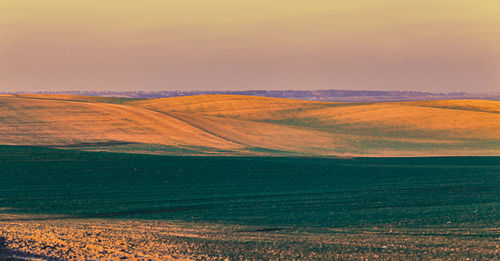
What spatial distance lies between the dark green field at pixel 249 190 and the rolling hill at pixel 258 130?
11.7 meters

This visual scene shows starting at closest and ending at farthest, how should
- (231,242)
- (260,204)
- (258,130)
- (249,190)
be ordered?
(231,242) < (260,204) < (249,190) < (258,130)

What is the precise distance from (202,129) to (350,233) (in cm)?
4509

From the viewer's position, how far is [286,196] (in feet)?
89.0

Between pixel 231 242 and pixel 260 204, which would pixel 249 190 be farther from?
pixel 231 242

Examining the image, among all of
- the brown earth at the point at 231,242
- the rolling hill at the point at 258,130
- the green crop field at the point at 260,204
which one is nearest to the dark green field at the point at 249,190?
the green crop field at the point at 260,204

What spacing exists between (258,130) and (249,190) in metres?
37.5

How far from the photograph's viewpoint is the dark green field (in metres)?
22.0

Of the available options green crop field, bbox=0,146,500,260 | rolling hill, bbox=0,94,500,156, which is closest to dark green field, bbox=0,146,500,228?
green crop field, bbox=0,146,500,260

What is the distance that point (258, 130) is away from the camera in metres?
66.3

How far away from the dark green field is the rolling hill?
460 inches

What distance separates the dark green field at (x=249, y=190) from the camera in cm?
2200

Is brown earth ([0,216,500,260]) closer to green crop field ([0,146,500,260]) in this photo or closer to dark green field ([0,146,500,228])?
green crop field ([0,146,500,260])

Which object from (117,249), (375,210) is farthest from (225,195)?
(117,249)

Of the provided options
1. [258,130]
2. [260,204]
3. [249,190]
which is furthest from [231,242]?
[258,130]
